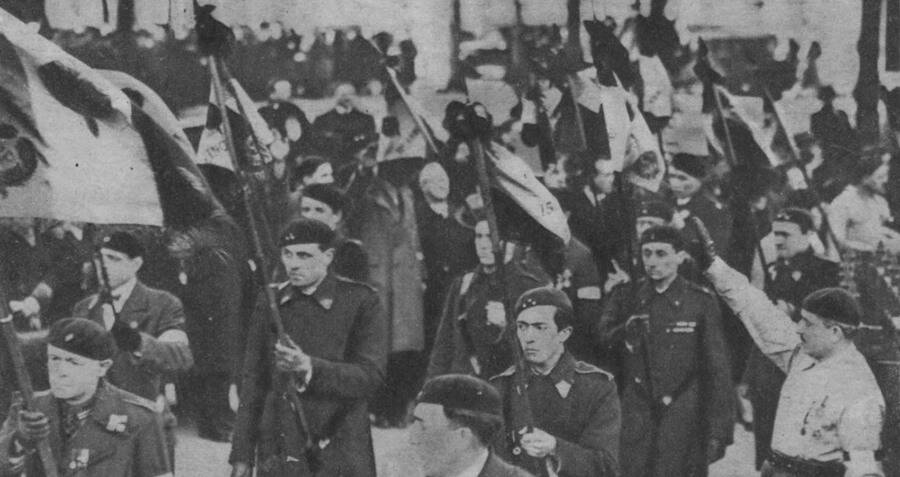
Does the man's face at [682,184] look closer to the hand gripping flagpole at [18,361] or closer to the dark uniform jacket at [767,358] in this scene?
the dark uniform jacket at [767,358]

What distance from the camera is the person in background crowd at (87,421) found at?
5070 millimetres

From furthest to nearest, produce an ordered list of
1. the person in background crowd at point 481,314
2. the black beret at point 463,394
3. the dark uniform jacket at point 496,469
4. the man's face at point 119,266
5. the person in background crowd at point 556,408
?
the man's face at point 119,266 < the person in background crowd at point 481,314 < the person in background crowd at point 556,408 < the black beret at point 463,394 < the dark uniform jacket at point 496,469

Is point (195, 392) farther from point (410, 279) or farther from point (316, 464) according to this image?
point (410, 279)

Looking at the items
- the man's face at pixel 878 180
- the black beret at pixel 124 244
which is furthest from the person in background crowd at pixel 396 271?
the man's face at pixel 878 180

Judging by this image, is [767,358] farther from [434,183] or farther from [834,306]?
[434,183]

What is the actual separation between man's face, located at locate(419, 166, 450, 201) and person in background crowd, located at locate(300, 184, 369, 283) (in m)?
0.38

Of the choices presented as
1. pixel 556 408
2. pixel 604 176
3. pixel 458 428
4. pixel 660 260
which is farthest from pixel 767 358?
pixel 458 428

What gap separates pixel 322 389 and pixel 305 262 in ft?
1.93

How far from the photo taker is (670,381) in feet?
16.5

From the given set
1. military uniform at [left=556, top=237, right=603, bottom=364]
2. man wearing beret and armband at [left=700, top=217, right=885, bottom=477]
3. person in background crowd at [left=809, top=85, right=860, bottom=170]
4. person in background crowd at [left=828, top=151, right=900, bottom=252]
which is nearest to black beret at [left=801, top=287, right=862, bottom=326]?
man wearing beret and armband at [left=700, top=217, right=885, bottom=477]

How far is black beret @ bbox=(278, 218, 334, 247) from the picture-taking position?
5.05 m

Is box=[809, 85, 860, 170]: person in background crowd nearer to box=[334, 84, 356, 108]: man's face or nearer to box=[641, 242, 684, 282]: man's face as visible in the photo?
box=[641, 242, 684, 282]: man's face

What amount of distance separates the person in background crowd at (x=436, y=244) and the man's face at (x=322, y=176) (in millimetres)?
415

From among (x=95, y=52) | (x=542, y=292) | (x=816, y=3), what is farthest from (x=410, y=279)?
(x=816, y=3)
